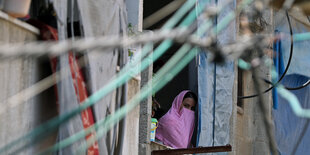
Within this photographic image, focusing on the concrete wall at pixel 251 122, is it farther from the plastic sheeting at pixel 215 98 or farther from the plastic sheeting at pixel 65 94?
the plastic sheeting at pixel 65 94

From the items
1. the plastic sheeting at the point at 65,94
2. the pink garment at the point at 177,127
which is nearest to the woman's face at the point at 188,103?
the pink garment at the point at 177,127

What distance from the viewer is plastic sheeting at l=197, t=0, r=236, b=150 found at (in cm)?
1163

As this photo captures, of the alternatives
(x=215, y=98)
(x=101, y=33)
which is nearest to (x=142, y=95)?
(x=215, y=98)

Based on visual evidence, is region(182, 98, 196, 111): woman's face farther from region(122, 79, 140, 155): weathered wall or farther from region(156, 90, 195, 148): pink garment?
region(122, 79, 140, 155): weathered wall

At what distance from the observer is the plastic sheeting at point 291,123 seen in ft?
47.9

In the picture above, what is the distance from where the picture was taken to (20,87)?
7.20 metres

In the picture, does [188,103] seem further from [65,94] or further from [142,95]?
[65,94]

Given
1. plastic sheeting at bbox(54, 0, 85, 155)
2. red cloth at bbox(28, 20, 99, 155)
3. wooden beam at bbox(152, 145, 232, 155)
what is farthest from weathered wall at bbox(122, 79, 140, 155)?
plastic sheeting at bbox(54, 0, 85, 155)

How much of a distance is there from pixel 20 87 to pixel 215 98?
206 inches

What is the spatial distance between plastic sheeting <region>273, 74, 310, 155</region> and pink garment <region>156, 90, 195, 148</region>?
3.14 m

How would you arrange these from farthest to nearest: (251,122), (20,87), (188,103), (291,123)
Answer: (291,123), (251,122), (188,103), (20,87)

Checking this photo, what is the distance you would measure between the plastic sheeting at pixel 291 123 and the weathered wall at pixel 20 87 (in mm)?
7700

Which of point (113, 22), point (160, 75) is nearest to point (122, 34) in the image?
point (113, 22)

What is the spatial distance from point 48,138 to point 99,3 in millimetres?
1681
